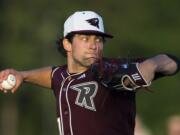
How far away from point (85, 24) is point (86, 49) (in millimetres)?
278

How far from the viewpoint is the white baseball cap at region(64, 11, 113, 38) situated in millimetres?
8641

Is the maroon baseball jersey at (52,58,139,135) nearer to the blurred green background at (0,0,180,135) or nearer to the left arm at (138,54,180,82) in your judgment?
the left arm at (138,54,180,82)

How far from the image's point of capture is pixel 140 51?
30.8 metres

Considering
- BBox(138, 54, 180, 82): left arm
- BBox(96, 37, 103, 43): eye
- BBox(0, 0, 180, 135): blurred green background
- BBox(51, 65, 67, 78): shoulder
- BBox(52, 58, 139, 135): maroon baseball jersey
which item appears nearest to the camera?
BBox(138, 54, 180, 82): left arm

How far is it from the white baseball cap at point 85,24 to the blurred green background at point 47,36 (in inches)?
810

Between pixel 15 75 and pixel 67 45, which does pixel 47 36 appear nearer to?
pixel 15 75

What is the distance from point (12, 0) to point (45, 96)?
4.41 meters

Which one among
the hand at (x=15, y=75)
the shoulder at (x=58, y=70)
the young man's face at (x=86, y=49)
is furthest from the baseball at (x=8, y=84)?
the young man's face at (x=86, y=49)

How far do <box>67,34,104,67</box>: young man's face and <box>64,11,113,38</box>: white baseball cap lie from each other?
5cm

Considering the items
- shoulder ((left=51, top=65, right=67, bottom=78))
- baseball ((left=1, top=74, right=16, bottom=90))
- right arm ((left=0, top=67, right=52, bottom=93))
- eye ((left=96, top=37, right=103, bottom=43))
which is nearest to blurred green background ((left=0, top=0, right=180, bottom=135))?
right arm ((left=0, top=67, right=52, bottom=93))

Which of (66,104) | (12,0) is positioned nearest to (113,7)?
(12,0)

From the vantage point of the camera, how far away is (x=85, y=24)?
8.73m

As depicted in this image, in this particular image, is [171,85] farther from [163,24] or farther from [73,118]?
[73,118]

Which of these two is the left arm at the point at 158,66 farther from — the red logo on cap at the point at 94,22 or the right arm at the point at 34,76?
the right arm at the point at 34,76
